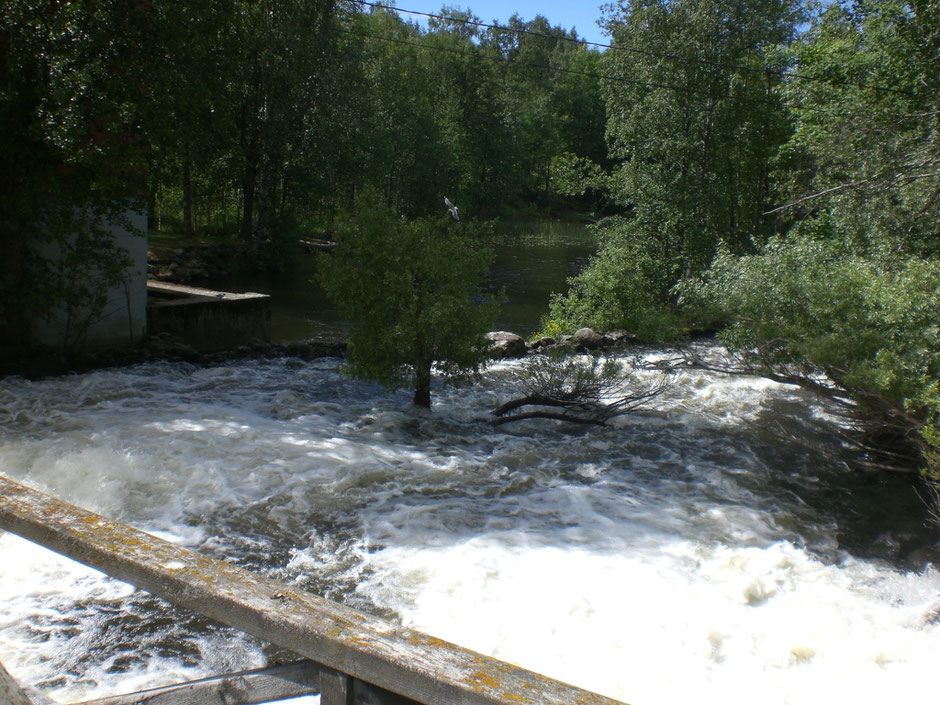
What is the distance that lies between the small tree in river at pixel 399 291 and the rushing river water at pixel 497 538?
962mm

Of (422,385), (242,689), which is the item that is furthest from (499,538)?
(242,689)

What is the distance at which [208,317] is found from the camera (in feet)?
48.7

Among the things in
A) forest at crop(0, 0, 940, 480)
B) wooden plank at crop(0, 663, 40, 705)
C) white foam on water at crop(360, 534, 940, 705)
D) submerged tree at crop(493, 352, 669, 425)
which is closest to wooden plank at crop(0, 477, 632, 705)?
wooden plank at crop(0, 663, 40, 705)

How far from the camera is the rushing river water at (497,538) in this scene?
5242mm

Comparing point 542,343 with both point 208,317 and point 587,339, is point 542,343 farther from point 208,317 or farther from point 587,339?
point 208,317

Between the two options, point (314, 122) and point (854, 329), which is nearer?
point (854, 329)

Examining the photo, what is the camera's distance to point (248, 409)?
1077 centimetres

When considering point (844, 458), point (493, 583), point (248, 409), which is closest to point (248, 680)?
point (493, 583)

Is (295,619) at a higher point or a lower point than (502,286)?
higher

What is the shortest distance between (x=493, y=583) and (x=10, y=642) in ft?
11.0

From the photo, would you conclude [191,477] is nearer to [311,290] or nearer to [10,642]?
[10,642]

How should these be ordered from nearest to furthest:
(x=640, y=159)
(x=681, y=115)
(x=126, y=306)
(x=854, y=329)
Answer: (x=854, y=329)
(x=126, y=306)
(x=681, y=115)
(x=640, y=159)

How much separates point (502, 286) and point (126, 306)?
8534 mm

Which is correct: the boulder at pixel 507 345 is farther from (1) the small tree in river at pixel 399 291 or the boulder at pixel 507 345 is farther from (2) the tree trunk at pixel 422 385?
(1) the small tree in river at pixel 399 291
